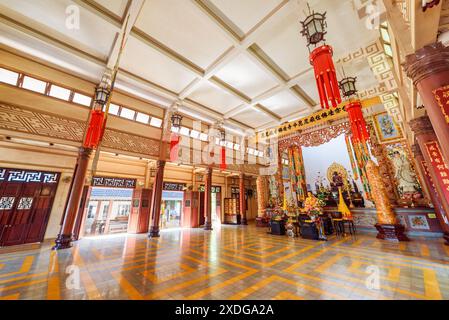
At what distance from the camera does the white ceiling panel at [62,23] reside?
3.91 metres

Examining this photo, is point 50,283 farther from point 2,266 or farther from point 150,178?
point 150,178

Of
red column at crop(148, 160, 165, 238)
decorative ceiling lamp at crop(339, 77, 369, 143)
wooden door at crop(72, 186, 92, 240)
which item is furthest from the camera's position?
red column at crop(148, 160, 165, 238)

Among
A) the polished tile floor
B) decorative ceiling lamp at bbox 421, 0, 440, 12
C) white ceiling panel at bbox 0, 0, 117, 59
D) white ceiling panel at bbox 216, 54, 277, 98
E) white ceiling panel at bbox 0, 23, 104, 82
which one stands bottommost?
the polished tile floor

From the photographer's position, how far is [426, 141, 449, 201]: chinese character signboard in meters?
2.65

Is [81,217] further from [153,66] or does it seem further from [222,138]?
[222,138]

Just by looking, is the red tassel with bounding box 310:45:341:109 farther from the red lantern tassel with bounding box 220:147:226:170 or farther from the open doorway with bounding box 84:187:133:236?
the open doorway with bounding box 84:187:133:236

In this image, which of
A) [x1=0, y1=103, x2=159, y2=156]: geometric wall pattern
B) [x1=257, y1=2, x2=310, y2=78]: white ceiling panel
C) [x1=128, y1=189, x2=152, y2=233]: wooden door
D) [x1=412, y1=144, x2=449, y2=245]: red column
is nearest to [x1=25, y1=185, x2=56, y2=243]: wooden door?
[x1=0, y1=103, x2=159, y2=156]: geometric wall pattern

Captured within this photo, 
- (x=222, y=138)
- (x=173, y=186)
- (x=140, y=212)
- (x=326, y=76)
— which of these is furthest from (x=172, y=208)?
(x=326, y=76)

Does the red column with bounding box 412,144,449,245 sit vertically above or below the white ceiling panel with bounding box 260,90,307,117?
below

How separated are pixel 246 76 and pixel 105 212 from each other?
364 inches

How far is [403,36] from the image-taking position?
212 centimetres

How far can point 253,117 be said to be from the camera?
958 cm

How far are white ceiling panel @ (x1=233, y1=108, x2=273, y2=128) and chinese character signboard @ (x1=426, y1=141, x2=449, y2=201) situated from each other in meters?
6.35
